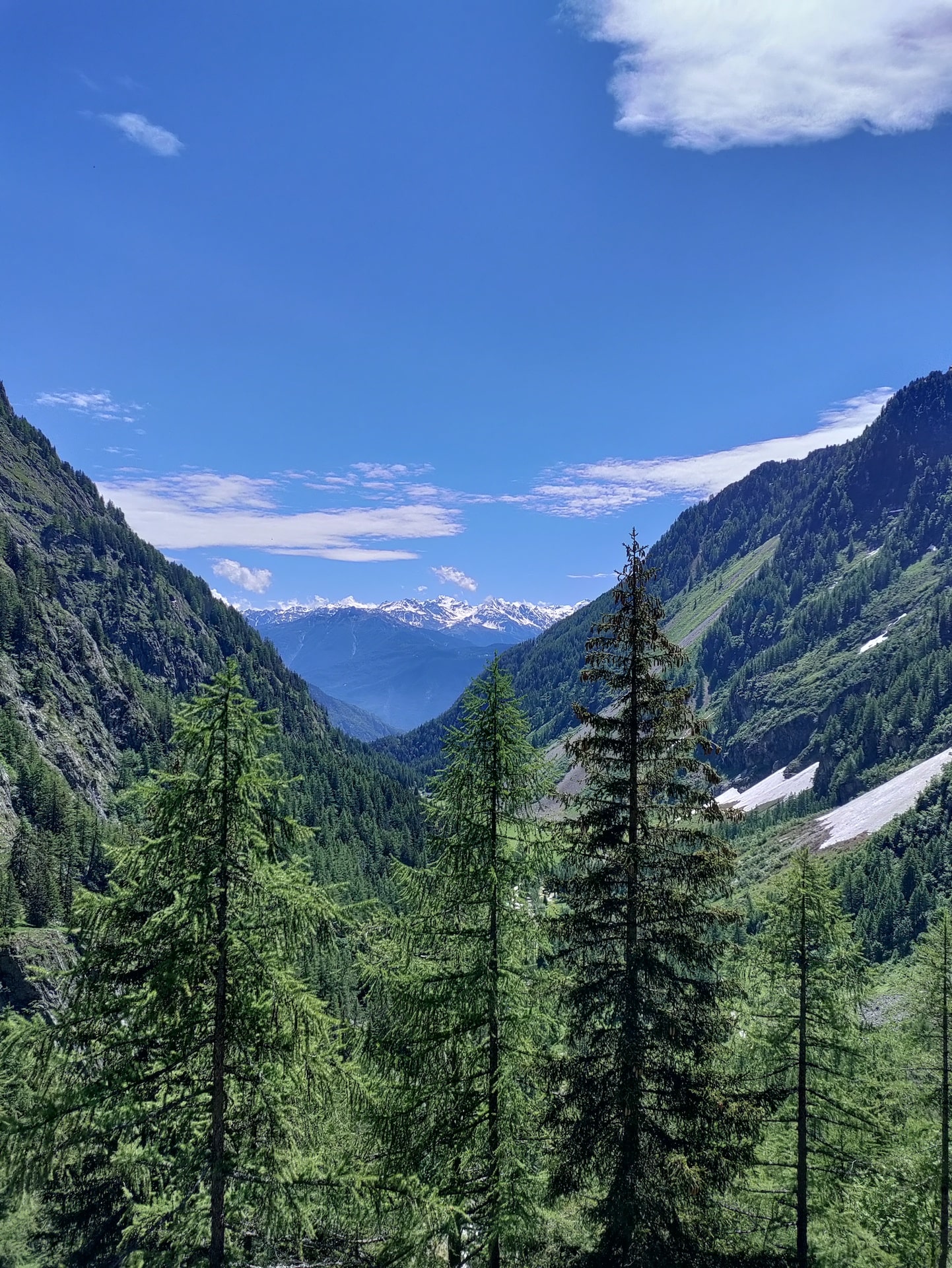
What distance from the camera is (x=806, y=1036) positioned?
59.1 feet

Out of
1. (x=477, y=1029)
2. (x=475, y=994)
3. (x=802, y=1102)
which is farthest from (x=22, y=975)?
(x=802, y=1102)

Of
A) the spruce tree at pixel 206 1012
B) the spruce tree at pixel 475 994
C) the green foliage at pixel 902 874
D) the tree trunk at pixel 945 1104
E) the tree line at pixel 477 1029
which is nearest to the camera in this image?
the spruce tree at pixel 206 1012

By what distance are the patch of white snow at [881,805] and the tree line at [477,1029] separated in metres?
141

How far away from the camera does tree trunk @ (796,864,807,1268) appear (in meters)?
17.8

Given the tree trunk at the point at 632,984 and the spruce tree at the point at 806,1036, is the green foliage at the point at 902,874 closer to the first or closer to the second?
the spruce tree at the point at 806,1036

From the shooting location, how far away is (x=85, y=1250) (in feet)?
99.4

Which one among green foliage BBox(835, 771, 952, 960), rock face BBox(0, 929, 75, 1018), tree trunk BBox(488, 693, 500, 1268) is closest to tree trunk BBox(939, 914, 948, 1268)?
tree trunk BBox(488, 693, 500, 1268)

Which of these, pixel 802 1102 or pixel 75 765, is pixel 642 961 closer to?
pixel 802 1102

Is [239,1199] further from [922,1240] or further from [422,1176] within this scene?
[922,1240]

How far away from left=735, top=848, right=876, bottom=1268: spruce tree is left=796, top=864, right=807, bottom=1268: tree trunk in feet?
0.07

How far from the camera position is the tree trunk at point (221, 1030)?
10.1m

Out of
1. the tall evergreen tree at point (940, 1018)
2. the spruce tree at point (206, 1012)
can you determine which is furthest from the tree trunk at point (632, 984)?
the tall evergreen tree at point (940, 1018)

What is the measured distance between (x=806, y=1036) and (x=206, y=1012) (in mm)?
15776

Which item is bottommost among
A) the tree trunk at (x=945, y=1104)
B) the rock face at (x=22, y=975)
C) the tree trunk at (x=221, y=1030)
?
the rock face at (x=22, y=975)
